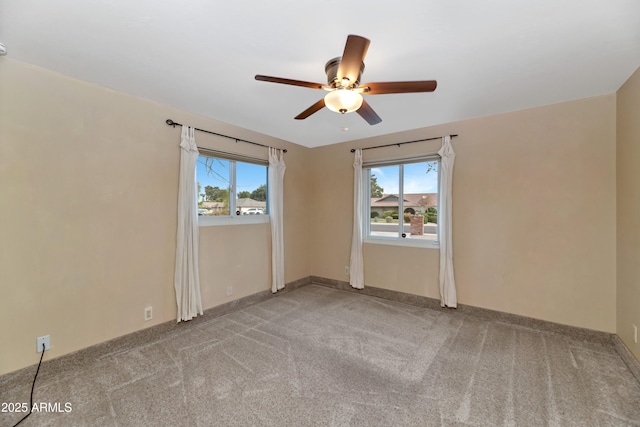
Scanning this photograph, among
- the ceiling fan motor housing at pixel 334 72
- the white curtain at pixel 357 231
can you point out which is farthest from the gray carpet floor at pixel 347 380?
the ceiling fan motor housing at pixel 334 72

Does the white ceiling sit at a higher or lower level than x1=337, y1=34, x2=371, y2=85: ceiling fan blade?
higher

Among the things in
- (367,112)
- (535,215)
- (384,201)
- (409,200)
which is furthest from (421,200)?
(367,112)

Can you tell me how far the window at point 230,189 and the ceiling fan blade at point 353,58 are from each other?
2228mm

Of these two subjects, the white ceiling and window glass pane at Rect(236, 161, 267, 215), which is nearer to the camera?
the white ceiling

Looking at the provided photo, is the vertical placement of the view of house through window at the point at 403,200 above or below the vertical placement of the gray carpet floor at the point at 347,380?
above

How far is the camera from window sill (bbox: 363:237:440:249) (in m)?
3.61

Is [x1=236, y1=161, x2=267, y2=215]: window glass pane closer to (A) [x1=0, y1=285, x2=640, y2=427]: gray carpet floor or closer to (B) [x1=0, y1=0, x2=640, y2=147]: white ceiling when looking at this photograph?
(B) [x1=0, y1=0, x2=640, y2=147]: white ceiling

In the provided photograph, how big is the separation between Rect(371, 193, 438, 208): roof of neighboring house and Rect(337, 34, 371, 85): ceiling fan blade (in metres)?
2.45

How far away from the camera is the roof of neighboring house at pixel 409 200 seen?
3.69 metres

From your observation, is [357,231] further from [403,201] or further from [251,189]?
[251,189]

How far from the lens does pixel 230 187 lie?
3580 millimetres

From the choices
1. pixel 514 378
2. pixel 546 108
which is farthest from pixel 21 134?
pixel 546 108

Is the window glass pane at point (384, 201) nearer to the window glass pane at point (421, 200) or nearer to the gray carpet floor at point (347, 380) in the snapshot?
the window glass pane at point (421, 200)

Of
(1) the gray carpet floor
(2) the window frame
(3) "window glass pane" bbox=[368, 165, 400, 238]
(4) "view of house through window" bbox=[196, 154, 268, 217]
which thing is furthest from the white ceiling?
(1) the gray carpet floor
